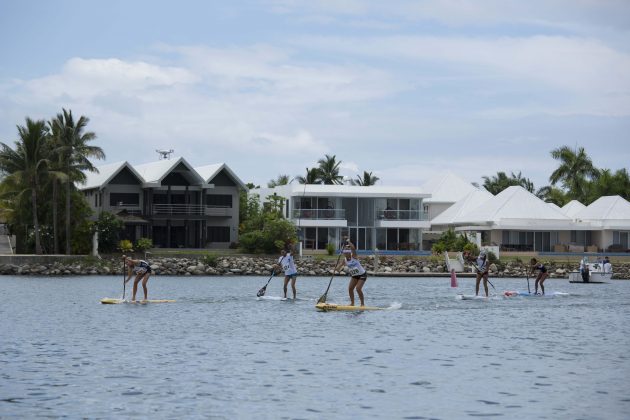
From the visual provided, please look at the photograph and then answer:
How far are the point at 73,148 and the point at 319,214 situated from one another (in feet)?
72.1

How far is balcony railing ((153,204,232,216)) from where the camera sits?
79.7 m

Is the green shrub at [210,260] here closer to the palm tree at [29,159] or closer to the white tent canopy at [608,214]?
the palm tree at [29,159]

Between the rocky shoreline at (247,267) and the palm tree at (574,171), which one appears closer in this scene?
the rocky shoreline at (247,267)

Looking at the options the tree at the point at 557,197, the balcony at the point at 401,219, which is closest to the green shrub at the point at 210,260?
the balcony at the point at 401,219

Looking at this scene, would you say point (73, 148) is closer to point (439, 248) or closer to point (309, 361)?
point (439, 248)

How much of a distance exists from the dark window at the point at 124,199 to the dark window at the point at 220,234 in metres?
6.68

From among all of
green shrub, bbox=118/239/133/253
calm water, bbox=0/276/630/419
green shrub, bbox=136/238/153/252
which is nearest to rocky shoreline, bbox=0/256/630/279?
green shrub, bbox=118/239/133/253

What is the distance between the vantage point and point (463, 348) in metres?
24.2

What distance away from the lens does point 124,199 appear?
80125mm

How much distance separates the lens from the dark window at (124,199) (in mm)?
79938

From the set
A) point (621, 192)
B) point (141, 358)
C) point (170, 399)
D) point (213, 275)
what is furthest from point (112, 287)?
point (621, 192)

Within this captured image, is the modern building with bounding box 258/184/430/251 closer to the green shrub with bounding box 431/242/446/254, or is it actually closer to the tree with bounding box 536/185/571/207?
the green shrub with bounding box 431/242/446/254

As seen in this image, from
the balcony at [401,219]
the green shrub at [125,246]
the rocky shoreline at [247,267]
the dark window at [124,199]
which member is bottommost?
→ the rocky shoreline at [247,267]

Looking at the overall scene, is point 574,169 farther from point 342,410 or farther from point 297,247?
point 342,410
